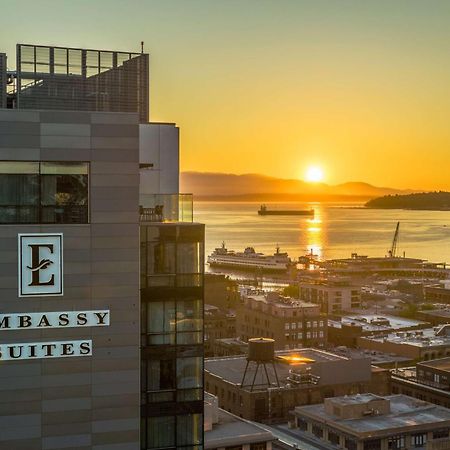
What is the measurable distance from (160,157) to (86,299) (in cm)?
329

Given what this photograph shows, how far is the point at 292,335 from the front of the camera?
85.9 metres

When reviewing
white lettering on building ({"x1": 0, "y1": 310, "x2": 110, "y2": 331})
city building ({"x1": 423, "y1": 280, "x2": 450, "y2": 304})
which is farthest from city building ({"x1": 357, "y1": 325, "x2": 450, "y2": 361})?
white lettering on building ({"x1": 0, "y1": 310, "x2": 110, "y2": 331})

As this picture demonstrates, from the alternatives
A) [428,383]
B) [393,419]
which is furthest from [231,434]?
[428,383]

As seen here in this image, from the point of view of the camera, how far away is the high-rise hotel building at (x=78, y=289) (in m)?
13.6

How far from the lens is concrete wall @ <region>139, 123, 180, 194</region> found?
1570 cm

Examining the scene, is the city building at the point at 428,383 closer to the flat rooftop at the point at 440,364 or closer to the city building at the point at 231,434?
the flat rooftop at the point at 440,364

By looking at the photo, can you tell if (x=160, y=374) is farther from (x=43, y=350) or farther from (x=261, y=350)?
(x=261, y=350)

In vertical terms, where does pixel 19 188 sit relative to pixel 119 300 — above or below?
above

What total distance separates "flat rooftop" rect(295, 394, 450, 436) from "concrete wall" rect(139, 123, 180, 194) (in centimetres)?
3287

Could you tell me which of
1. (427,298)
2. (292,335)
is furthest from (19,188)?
(427,298)

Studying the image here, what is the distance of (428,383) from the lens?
205 ft

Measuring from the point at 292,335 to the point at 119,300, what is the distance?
73101 mm

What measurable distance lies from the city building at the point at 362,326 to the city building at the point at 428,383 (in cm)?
1990

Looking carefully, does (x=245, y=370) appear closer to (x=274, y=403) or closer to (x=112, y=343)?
(x=274, y=403)
